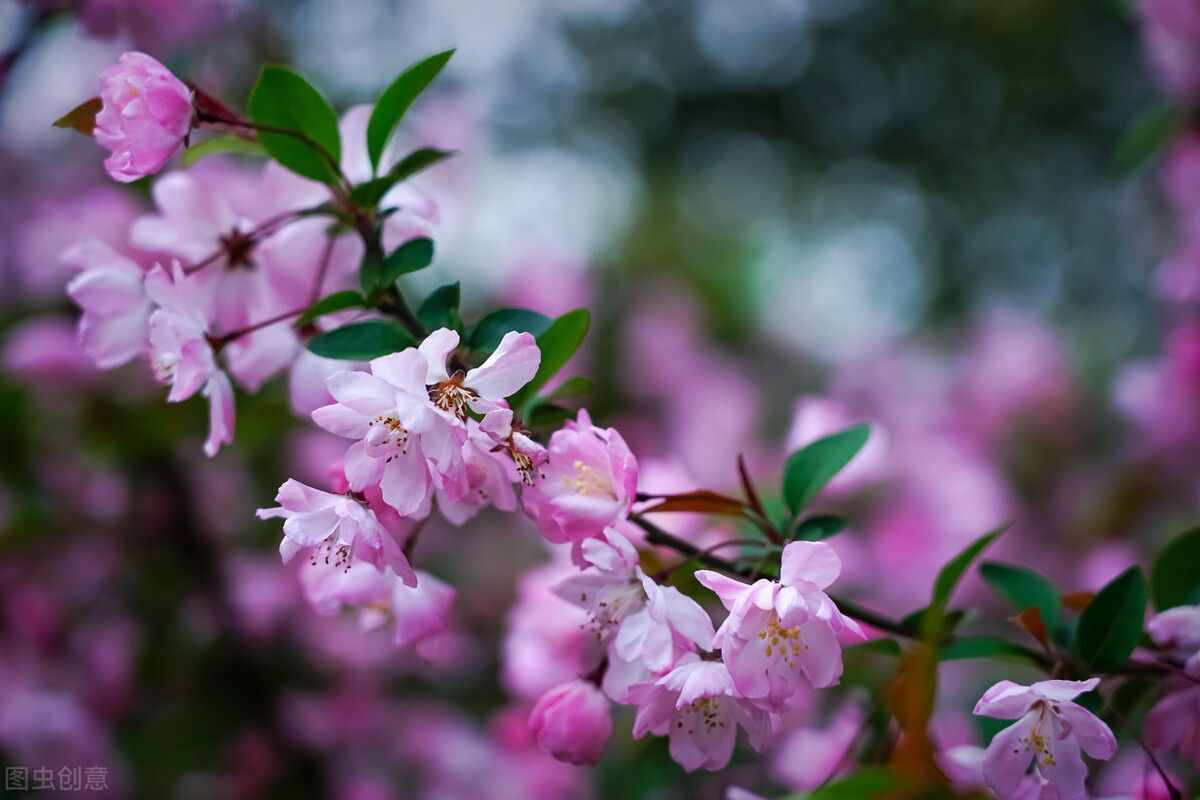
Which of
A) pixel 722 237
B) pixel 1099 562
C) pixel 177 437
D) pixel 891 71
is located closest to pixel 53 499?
pixel 177 437

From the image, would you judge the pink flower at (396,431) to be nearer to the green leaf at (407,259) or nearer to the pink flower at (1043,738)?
the green leaf at (407,259)

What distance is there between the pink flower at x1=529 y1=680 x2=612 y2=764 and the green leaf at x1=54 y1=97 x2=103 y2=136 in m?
0.49

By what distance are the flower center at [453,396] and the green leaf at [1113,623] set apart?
16.9 inches

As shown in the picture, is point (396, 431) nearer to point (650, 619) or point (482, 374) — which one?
point (482, 374)

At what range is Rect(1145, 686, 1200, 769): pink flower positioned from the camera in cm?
68

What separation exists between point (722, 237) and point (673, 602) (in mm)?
3061

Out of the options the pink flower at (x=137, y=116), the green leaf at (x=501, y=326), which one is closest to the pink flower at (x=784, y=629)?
the green leaf at (x=501, y=326)

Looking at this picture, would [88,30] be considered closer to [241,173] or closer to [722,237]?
[241,173]

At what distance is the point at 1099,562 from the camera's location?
4.71ft

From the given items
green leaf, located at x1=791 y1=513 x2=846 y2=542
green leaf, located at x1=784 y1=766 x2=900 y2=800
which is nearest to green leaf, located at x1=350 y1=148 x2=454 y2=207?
green leaf, located at x1=791 y1=513 x2=846 y2=542

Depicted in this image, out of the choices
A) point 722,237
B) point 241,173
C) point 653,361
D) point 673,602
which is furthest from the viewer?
point 722,237

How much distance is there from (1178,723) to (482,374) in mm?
529

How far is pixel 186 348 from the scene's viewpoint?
65 centimetres

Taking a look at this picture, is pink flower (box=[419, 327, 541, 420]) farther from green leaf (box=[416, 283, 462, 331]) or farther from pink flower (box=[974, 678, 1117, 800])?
pink flower (box=[974, 678, 1117, 800])
